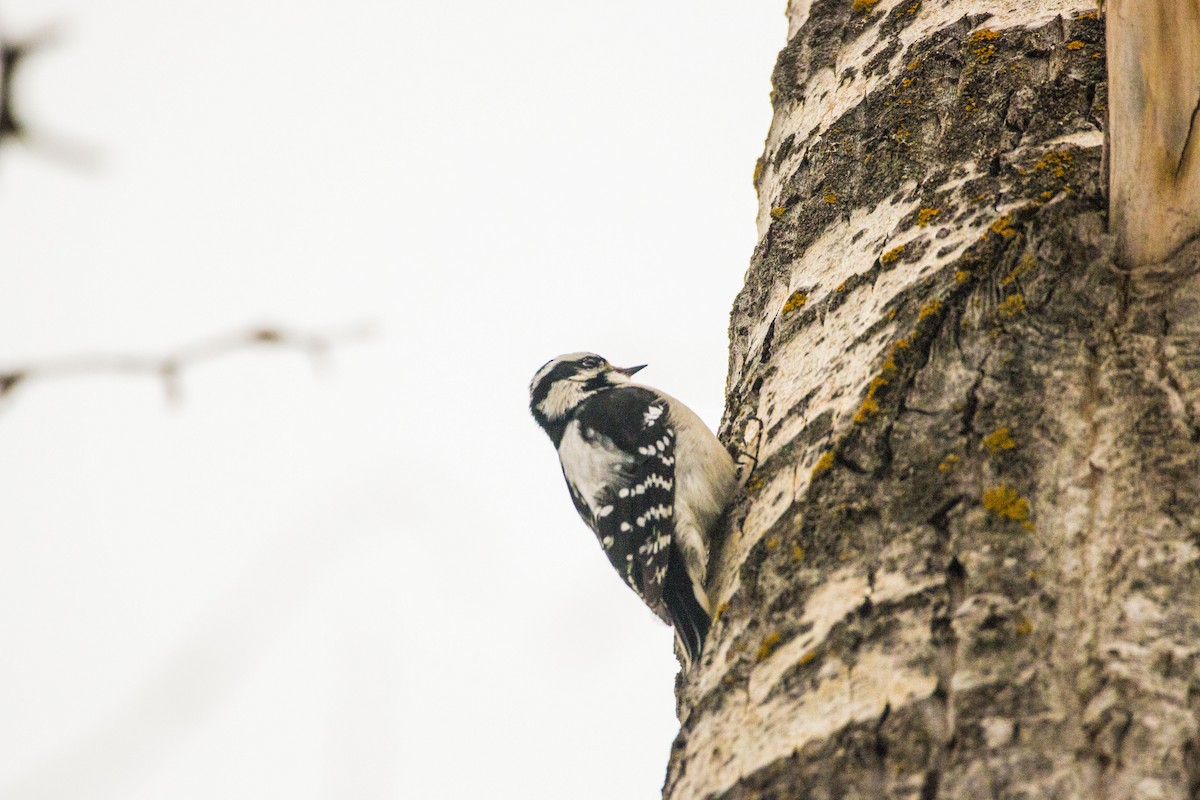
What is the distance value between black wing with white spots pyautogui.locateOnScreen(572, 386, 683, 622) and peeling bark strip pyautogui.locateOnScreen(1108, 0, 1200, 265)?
1703 mm

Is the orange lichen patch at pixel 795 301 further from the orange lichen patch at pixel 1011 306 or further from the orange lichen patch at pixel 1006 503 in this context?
the orange lichen patch at pixel 1006 503

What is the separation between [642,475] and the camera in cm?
397

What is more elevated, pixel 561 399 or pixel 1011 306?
pixel 561 399

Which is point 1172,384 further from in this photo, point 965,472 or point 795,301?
point 795,301

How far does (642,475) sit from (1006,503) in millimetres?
2198

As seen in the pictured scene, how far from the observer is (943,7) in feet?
9.23

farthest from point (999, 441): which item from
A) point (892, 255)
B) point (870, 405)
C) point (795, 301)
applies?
point (795, 301)

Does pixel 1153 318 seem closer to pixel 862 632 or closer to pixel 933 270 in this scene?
pixel 933 270

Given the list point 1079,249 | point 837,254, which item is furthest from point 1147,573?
point 837,254

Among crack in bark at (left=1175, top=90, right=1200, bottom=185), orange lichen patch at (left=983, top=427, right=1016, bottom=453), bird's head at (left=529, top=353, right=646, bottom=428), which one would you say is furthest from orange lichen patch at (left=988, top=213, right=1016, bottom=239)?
bird's head at (left=529, top=353, right=646, bottom=428)

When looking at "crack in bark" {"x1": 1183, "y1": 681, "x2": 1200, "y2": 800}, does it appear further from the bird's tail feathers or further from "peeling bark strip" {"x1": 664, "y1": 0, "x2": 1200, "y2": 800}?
the bird's tail feathers

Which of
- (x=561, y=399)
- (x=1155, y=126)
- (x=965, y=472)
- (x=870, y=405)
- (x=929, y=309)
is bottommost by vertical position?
(x=965, y=472)

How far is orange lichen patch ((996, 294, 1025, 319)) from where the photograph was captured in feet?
6.80

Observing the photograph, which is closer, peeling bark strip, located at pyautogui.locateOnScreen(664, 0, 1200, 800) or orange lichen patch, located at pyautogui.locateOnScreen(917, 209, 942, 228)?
peeling bark strip, located at pyautogui.locateOnScreen(664, 0, 1200, 800)
